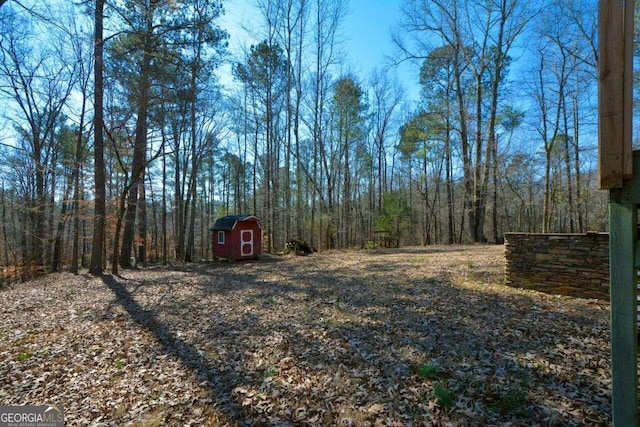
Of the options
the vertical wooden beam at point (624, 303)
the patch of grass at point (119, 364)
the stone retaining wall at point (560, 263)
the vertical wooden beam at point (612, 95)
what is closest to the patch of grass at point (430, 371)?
the vertical wooden beam at point (624, 303)

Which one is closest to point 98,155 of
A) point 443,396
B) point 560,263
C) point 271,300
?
point 271,300

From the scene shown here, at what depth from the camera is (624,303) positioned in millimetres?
1854

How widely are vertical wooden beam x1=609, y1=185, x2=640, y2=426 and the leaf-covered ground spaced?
28.1 inches

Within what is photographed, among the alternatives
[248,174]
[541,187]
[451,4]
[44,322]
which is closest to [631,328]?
[44,322]

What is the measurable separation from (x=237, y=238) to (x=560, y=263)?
11.4 metres

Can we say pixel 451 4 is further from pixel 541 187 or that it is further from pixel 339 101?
pixel 541 187

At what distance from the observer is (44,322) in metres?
5.26

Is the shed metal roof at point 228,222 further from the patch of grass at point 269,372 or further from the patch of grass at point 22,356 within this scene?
the patch of grass at point 269,372

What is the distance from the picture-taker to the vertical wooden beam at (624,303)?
183 cm

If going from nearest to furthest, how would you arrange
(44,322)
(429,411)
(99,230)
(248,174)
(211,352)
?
(429,411), (211,352), (44,322), (99,230), (248,174)

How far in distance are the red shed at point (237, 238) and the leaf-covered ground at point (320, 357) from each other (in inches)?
257

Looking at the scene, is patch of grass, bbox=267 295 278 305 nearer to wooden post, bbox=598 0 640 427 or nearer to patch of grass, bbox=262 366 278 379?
patch of grass, bbox=262 366 278 379

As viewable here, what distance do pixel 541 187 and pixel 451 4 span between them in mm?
13307

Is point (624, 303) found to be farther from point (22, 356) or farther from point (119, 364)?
point (22, 356)
